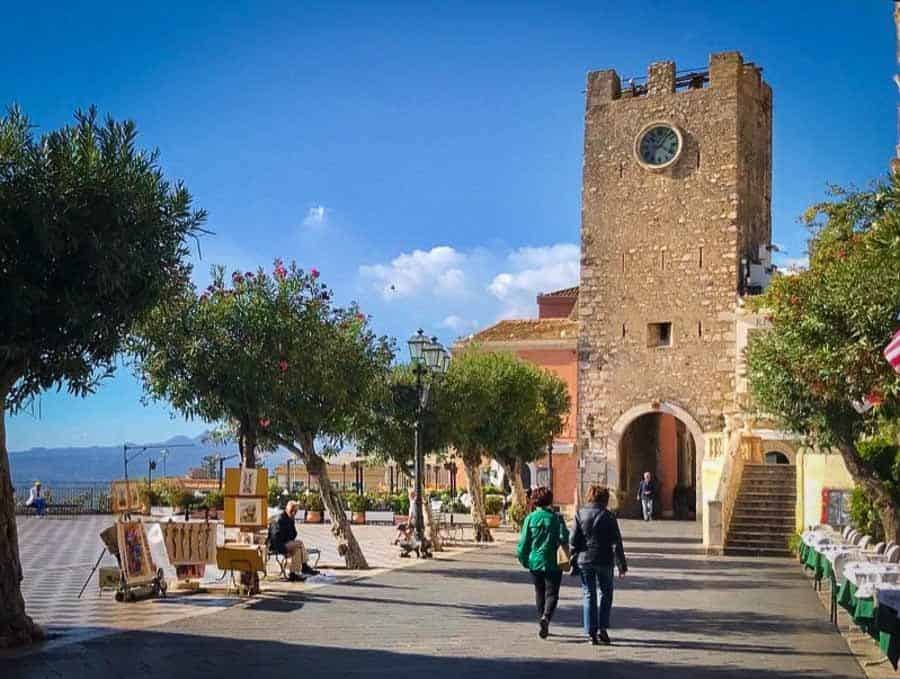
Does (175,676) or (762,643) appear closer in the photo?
(175,676)

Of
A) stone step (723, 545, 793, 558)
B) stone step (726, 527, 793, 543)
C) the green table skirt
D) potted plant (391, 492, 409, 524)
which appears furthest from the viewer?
potted plant (391, 492, 409, 524)

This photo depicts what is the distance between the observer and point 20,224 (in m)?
11.4

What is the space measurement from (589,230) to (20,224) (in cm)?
3331

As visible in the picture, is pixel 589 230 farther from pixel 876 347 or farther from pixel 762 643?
pixel 762 643

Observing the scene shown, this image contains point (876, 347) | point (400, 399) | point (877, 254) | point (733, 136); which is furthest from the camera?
point (733, 136)

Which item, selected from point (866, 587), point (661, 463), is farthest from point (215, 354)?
point (661, 463)

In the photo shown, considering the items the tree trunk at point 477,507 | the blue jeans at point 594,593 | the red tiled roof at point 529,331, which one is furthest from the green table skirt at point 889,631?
the red tiled roof at point 529,331

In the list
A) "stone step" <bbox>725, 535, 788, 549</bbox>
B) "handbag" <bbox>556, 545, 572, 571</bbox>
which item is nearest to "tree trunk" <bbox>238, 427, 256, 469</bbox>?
"handbag" <bbox>556, 545, 572, 571</bbox>

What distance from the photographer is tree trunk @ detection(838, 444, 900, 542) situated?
18.7 meters

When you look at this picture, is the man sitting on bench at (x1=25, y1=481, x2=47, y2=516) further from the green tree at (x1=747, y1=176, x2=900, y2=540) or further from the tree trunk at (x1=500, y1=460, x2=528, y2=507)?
the green tree at (x1=747, y1=176, x2=900, y2=540)

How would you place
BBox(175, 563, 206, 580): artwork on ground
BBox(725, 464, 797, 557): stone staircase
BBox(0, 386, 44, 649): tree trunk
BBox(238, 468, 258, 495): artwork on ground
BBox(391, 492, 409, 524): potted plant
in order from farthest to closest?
BBox(391, 492, 409, 524): potted plant < BBox(725, 464, 797, 557): stone staircase < BBox(238, 468, 258, 495): artwork on ground < BBox(175, 563, 206, 580): artwork on ground < BBox(0, 386, 44, 649): tree trunk

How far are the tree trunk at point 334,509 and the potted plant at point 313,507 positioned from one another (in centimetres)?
1789

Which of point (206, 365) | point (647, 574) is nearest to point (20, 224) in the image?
point (206, 365)

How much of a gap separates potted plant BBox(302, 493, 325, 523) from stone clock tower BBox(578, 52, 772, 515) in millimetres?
9494
